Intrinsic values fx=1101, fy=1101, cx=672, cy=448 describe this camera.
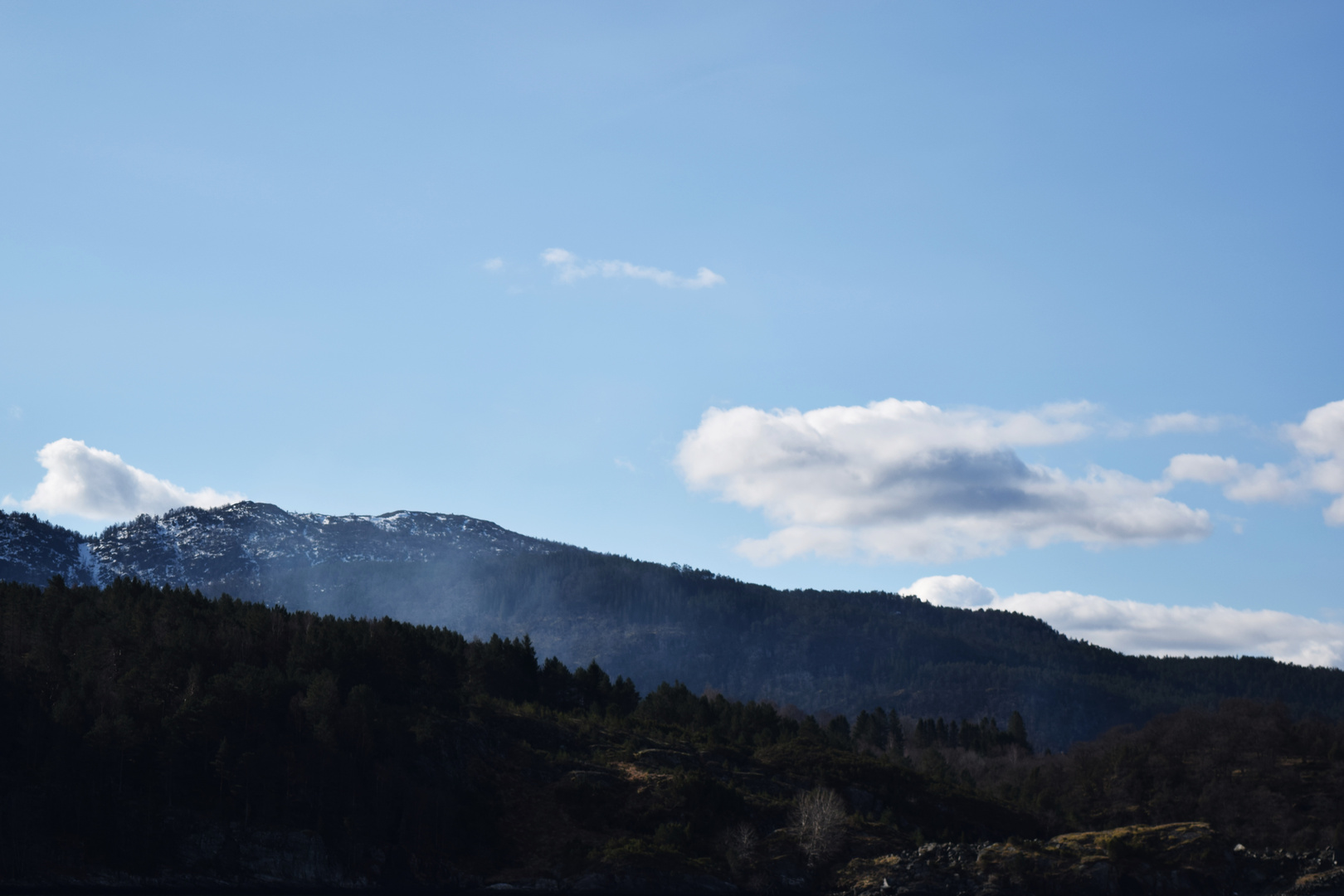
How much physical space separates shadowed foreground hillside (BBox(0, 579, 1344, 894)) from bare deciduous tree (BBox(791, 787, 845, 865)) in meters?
0.23

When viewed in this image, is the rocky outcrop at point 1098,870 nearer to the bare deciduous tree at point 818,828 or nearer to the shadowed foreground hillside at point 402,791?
the shadowed foreground hillside at point 402,791

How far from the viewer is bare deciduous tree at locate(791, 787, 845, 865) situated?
10269 centimetres

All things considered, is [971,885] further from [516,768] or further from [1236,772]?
[1236,772]

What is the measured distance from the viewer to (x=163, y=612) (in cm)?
11844

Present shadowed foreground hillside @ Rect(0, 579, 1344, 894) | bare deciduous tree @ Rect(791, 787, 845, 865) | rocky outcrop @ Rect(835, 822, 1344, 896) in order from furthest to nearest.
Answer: bare deciduous tree @ Rect(791, 787, 845, 865) < rocky outcrop @ Rect(835, 822, 1344, 896) < shadowed foreground hillside @ Rect(0, 579, 1344, 894)

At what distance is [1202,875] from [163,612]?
4213 inches

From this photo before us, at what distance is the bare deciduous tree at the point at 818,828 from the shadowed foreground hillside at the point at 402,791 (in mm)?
228

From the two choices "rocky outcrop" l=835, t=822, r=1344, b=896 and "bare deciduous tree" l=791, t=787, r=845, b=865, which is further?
"bare deciduous tree" l=791, t=787, r=845, b=865

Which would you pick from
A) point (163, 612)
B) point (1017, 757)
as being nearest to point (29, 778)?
point (163, 612)

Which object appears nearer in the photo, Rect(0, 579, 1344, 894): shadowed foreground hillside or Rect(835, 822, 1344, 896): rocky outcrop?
Rect(0, 579, 1344, 894): shadowed foreground hillside

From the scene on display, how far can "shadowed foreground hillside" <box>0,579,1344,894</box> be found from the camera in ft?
305

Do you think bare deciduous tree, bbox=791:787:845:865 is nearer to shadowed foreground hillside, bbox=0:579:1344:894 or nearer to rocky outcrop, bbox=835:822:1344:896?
shadowed foreground hillside, bbox=0:579:1344:894

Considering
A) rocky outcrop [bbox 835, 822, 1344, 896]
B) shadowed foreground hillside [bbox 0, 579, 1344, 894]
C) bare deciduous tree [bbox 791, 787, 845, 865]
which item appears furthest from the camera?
bare deciduous tree [bbox 791, 787, 845, 865]

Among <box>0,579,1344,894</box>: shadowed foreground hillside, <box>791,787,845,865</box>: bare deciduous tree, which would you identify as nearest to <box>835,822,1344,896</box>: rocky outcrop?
<box>0,579,1344,894</box>: shadowed foreground hillside
